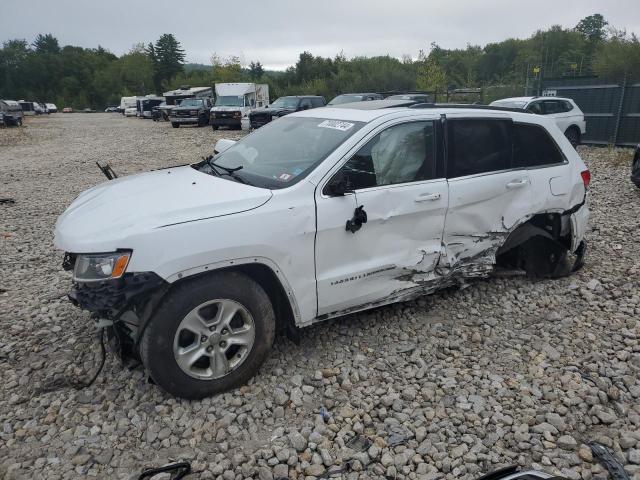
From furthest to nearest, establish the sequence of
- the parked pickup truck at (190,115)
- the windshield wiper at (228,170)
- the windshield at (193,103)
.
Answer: the windshield at (193,103) → the parked pickup truck at (190,115) → the windshield wiper at (228,170)

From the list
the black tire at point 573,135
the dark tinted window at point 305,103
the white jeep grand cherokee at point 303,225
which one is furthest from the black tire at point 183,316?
the dark tinted window at point 305,103

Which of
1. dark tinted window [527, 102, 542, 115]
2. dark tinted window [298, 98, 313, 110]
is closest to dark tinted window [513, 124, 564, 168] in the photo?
dark tinted window [527, 102, 542, 115]

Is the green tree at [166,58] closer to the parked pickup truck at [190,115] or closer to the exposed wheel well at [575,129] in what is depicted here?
the parked pickup truck at [190,115]

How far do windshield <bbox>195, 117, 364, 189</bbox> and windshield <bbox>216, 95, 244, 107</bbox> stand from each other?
79.1 feet

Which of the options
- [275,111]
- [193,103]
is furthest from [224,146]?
[193,103]

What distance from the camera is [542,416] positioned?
3098mm

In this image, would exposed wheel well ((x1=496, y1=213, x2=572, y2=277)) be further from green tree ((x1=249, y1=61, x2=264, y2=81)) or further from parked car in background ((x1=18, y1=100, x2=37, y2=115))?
green tree ((x1=249, y1=61, x2=264, y2=81))

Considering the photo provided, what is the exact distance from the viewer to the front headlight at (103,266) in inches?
111

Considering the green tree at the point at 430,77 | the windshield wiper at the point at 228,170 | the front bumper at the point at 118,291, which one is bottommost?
the front bumper at the point at 118,291

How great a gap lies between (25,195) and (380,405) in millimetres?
9656

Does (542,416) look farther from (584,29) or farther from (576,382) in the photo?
(584,29)

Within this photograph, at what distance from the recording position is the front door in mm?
3457

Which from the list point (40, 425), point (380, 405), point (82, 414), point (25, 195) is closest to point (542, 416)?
point (380, 405)

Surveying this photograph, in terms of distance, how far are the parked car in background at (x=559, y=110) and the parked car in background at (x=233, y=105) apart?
15.3 m
